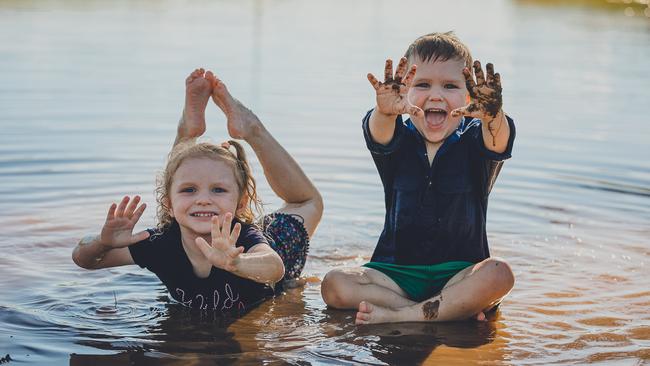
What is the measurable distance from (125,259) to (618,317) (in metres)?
2.54

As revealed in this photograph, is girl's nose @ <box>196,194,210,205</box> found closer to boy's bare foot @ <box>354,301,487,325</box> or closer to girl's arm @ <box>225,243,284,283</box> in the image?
girl's arm @ <box>225,243,284,283</box>

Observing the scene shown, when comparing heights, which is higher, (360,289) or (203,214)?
(203,214)

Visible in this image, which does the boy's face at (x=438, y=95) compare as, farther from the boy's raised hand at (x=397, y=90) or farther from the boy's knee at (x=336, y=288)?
the boy's knee at (x=336, y=288)

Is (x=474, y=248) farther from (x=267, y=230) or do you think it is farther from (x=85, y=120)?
(x=85, y=120)

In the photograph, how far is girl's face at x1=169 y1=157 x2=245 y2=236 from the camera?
5.05 metres

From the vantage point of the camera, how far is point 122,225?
505 cm

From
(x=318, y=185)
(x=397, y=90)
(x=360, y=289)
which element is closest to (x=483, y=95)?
(x=397, y=90)

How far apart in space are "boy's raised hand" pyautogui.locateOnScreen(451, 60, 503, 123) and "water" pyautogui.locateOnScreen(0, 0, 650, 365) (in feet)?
3.54

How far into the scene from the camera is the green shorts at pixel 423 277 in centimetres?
522

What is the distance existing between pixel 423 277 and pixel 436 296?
15cm

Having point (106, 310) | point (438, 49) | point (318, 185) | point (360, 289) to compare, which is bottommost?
point (106, 310)

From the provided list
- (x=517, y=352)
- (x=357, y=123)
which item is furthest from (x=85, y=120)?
(x=517, y=352)

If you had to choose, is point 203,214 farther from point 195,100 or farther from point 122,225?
point 195,100

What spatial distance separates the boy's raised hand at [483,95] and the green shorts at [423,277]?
2.79ft
